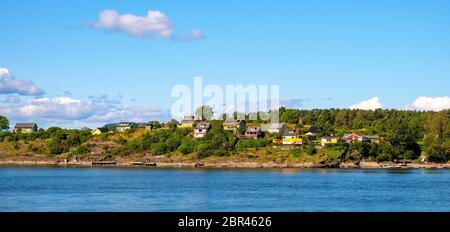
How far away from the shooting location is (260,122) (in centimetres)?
11888

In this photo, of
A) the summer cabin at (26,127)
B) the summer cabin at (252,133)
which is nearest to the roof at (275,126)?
the summer cabin at (252,133)

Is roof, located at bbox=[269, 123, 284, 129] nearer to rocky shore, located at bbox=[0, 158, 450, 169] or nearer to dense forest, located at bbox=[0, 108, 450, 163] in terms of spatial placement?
dense forest, located at bbox=[0, 108, 450, 163]

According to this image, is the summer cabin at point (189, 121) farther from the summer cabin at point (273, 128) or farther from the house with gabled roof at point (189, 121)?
the summer cabin at point (273, 128)

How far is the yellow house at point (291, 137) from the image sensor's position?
98.6 m

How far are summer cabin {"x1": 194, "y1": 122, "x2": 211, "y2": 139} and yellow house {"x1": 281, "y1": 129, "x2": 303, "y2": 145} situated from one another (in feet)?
43.2

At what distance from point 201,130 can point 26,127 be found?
131 ft

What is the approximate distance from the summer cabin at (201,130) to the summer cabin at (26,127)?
3623 cm

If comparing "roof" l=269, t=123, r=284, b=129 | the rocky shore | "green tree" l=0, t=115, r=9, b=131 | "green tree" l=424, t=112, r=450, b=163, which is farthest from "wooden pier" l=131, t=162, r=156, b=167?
"green tree" l=424, t=112, r=450, b=163

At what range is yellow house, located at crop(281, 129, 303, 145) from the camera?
9862cm
